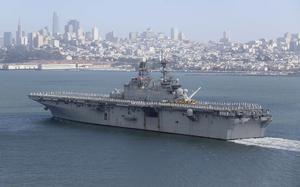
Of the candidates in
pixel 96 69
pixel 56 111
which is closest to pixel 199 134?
pixel 56 111

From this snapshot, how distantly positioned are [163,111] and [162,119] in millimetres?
555

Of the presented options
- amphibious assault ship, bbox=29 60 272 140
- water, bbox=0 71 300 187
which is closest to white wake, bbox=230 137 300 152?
water, bbox=0 71 300 187

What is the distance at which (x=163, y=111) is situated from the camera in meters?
40.8

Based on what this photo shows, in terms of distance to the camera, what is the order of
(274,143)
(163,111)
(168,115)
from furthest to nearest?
(163,111) < (168,115) < (274,143)

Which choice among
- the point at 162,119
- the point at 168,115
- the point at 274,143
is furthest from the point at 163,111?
the point at 274,143

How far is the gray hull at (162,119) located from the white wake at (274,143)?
0.60m

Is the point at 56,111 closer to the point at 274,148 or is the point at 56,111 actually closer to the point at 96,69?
the point at 274,148

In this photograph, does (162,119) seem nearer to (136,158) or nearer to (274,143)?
(274,143)

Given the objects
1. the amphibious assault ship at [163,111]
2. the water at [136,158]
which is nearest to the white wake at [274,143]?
the water at [136,158]

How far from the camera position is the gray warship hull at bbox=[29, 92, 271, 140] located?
37.6m

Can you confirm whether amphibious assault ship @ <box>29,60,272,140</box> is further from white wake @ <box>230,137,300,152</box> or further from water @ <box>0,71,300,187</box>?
water @ <box>0,71,300,187</box>

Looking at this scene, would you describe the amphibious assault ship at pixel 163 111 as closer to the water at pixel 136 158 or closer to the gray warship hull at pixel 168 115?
the gray warship hull at pixel 168 115

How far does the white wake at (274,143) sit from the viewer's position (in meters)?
35.1

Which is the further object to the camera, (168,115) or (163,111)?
(163,111)
